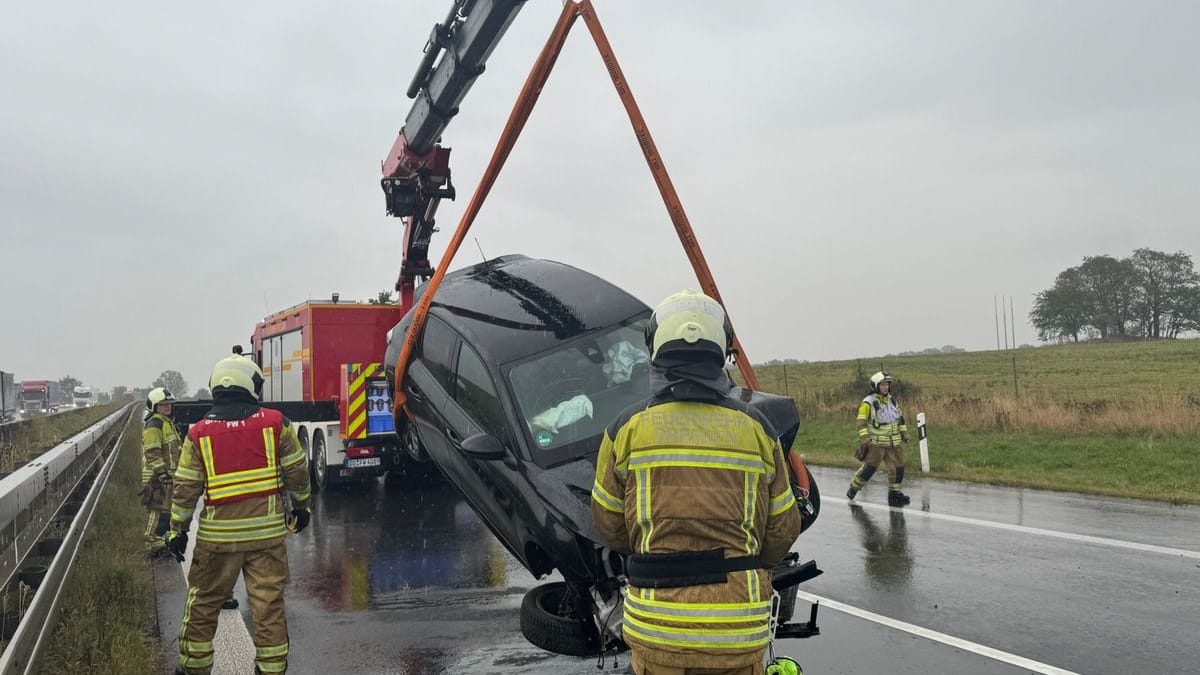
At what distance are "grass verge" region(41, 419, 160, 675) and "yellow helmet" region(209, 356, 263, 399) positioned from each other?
5.26ft

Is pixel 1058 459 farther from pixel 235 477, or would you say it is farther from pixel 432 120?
pixel 235 477

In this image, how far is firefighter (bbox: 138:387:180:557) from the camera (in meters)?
7.71

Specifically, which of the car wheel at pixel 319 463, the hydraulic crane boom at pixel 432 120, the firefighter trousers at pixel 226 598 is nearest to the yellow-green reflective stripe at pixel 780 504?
the firefighter trousers at pixel 226 598

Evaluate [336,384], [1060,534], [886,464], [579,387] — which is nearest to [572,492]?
[579,387]

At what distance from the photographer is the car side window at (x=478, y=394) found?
17.3 ft

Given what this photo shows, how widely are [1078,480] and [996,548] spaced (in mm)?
5347

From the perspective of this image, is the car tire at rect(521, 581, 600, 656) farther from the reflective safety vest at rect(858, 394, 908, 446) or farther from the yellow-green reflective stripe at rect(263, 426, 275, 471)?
the reflective safety vest at rect(858, 394, 908, 446)

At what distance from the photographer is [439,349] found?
6.18 metres

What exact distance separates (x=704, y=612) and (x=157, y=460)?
6746 millimetres

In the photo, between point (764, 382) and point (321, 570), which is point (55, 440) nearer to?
point (321, 570)

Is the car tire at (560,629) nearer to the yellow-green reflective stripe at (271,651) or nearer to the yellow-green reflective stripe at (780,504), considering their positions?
the yellow-green reflective stripe at (271,651)

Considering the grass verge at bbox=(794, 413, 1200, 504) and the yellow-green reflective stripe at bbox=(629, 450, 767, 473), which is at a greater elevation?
the yellow-green reflective stripe at bbox=(629, 450, 767, 473)

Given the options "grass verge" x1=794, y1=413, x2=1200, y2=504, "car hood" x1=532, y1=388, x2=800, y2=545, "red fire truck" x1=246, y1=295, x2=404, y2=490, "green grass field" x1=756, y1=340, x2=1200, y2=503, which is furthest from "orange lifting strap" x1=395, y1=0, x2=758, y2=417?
"green grass field" x1=756, y1=340, x2=1200, y2=503

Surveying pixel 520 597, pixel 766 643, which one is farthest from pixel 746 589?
pixel 520 597
